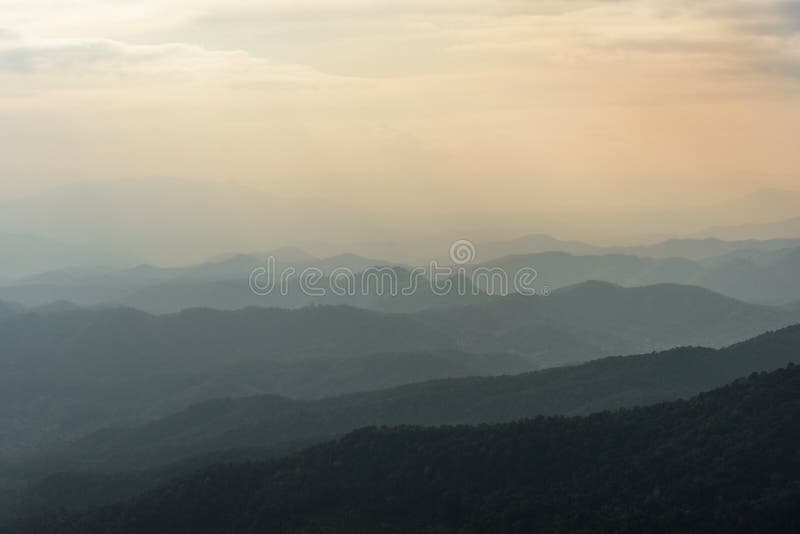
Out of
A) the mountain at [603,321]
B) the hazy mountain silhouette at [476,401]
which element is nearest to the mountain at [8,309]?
the mountain at [603,321]

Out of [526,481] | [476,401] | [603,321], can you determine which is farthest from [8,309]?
[526,481]

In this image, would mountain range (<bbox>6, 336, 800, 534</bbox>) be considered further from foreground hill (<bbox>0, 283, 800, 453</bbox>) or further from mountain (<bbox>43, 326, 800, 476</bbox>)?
foreground hill (<bbox>0, 283, 800, 453</bbox>)

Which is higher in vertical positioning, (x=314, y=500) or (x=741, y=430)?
(x=741, y=430)

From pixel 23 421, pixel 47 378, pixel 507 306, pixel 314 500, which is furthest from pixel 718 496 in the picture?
pixel 507 306

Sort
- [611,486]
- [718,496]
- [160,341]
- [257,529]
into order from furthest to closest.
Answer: [160,341], [257,529], [611,486], [718,496]

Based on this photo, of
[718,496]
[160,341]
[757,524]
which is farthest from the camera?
[160,341]

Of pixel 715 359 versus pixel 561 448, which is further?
pixel 715 359

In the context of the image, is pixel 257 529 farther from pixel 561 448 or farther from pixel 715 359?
pixel 715 359

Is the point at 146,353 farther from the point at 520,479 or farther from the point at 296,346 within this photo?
the point at 520,479
